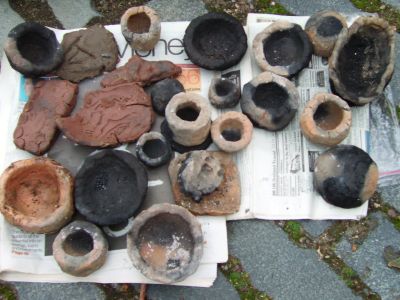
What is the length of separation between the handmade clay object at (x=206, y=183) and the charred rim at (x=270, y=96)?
34cm

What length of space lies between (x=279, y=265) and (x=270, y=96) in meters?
0.90

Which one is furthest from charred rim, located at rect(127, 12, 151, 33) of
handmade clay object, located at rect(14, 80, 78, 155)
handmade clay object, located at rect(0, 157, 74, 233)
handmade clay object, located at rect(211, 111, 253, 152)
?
handmade clay object, located at rect(0, 157, 74, 233)

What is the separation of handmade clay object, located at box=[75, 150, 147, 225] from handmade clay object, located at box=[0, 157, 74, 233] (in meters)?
0.07

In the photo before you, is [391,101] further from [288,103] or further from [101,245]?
[101,245]

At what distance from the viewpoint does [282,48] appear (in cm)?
318

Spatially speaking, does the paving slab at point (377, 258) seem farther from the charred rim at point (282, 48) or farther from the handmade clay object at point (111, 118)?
the handmade clay object at point (111, 118)

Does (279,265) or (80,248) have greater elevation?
(80,248)

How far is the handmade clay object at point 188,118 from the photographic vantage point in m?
2.78

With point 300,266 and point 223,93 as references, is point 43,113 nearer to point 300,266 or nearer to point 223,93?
point 223,93

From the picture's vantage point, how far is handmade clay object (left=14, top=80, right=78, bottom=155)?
2949mm

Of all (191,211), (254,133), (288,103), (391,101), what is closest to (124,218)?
(191,211)

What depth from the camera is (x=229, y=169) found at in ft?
9.71

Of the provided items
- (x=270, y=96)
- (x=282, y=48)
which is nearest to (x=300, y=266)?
(x=270, y=96)

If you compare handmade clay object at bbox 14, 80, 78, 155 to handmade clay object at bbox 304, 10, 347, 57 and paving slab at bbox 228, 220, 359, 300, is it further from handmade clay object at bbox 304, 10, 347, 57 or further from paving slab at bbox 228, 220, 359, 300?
handmade clay object at bbox 304, 10, 347, 57
